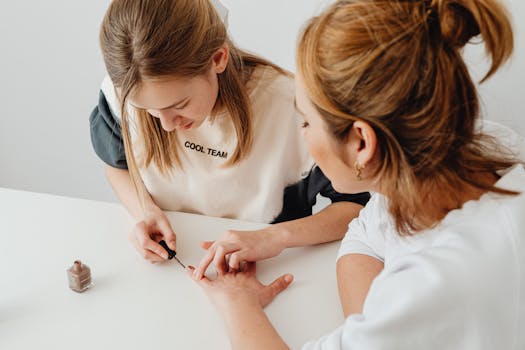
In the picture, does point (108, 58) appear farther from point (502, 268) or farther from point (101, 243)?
point (502, 268)

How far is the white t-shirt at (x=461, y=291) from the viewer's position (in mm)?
702

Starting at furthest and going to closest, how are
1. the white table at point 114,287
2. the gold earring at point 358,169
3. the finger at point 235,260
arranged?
the finger at point 235,260 < the white table at point 114,287 < the gold earring at point 358,169

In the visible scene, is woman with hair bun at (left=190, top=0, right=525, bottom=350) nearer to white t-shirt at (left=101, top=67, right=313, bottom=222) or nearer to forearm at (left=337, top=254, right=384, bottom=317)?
forearm at (left=337, top=254, right=384, bottom=317)

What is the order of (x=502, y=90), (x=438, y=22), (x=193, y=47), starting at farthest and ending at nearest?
(x=502, y=90) → (x=193, y=47) → (x=438, y=22)

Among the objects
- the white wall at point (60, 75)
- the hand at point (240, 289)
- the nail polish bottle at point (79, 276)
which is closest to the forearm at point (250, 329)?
the hand at point (240, 289)

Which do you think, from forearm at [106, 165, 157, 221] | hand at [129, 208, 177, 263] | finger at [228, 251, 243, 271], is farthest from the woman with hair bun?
forearm at [106, 165, 157, 221]

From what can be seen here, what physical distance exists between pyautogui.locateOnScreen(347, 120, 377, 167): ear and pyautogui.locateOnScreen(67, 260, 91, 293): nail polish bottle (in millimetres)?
490

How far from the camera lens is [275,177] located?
126 cm

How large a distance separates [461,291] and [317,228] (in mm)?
456

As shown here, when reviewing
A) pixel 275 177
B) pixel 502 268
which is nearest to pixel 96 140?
pixel 275 177

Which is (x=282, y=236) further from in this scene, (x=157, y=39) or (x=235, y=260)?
(x=157, y=39)

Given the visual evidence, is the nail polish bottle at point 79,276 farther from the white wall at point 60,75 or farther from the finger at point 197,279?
the white wall at point 60,75

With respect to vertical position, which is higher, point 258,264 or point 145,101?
point 145,101

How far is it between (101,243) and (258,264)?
11.6 inches
